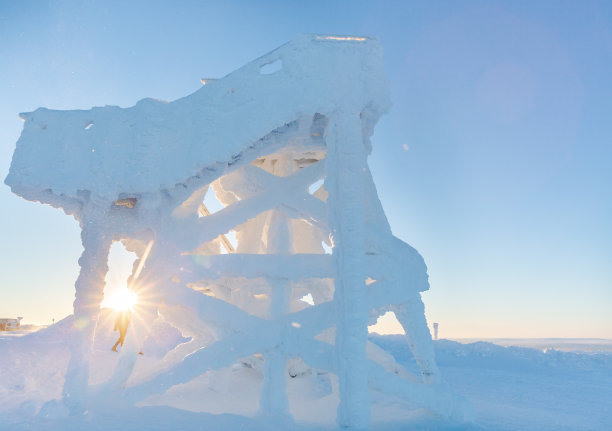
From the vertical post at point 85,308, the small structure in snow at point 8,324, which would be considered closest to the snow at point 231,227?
the vertical post at point 85,308

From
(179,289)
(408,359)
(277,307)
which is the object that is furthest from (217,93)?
(408,359)

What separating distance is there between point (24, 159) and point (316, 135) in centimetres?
667

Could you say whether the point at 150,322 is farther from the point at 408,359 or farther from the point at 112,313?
the point at 408,359

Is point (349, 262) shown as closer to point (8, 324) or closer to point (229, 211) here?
point (229, 211)

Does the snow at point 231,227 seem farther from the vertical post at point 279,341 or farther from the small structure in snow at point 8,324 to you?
the small structure in snow at point 8,324

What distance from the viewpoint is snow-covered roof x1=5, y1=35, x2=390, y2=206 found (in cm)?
884

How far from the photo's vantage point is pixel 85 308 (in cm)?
872

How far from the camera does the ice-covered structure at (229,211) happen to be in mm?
8461

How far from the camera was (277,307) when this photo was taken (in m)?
9.55

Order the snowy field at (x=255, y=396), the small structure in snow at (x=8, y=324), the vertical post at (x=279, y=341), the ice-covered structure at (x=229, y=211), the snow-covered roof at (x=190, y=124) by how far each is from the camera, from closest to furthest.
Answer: the snowy field at (x=255, y=396), the vertical post at (x=279, y=341), the ice-covered structure at (x=229, y=211), the snow-covered roof at (x=190, y=124), the small structure in snow at (x=8, y=324)

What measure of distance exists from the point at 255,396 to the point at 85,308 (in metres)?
4.64

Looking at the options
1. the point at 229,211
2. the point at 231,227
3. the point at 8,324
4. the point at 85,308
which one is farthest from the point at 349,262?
the point at 8,324

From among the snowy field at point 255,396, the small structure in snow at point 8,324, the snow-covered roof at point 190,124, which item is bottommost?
the snowy field at point 255,396

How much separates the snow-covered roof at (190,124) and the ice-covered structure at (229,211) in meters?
0.03
